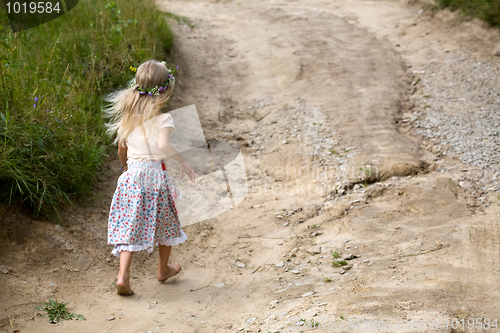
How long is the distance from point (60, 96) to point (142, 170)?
202 cm

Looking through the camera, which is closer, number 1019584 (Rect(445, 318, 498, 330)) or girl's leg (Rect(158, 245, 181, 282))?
number 1019584 (Rect(445, 318, 498, 330))

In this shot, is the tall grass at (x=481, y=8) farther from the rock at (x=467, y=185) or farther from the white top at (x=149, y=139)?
the white top at (x=149, y=139)

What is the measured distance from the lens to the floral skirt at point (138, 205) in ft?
10.2

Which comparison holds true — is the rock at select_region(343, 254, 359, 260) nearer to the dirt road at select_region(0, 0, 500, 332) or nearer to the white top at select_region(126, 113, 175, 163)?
the dirt road at select_region(0, 0, 500, 332)

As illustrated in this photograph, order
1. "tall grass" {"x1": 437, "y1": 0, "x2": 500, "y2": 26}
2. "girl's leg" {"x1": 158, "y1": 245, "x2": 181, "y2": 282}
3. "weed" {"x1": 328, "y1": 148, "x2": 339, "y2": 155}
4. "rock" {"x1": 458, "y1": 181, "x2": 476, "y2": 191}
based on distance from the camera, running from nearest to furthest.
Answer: "girl's leg" {"x1": 158, "y1": 245, "x2": 181, "y2": 282} → "rock" {"x1": 458, "y1": 181, "x2": 476, "y2": 191} → "weed" {"x1": 328, "y1": 148, "x2": 339, "y2": 155} → "tall grass" {"x1": 437, "y1": 0, "x2": 500, "y2": 26}

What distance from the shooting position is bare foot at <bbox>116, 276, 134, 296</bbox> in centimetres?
309

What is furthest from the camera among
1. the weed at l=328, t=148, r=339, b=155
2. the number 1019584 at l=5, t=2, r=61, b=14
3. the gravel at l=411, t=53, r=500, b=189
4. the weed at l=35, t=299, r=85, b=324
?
the number 1019584 at l=5, t=2, r=61, b=14

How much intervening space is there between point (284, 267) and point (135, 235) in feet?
4.08

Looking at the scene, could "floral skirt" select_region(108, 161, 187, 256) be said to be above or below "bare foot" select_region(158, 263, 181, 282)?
above

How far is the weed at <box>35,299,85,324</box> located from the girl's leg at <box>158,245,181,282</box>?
0.68 meters

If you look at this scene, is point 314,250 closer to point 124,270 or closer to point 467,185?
point 124,270

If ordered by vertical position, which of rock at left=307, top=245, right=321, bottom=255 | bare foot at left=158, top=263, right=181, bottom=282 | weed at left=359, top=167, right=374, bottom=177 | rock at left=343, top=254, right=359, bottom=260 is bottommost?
bare foot at left=158, top=263, right=181, bottom=282

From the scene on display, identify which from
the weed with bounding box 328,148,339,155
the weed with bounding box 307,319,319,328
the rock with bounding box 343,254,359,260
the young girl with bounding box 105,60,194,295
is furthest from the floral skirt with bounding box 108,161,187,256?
the weed with bounding box 328,148,339,155

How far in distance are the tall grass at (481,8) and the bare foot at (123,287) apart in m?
7.54
